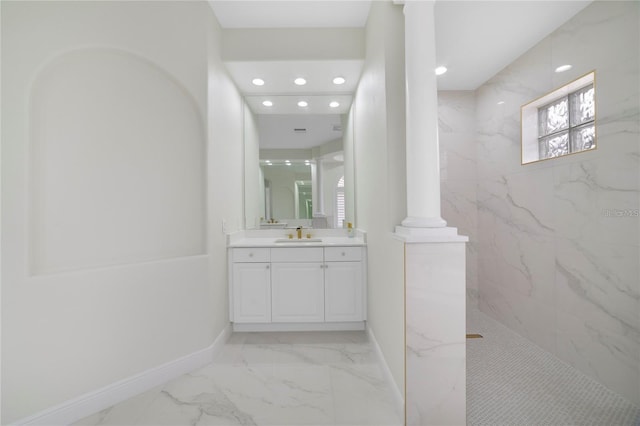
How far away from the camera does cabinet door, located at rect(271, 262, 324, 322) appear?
2.54 meters

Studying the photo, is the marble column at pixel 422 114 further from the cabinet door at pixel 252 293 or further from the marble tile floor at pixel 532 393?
the cabinet door at pixel 252 293

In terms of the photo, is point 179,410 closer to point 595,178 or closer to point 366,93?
point 366,93

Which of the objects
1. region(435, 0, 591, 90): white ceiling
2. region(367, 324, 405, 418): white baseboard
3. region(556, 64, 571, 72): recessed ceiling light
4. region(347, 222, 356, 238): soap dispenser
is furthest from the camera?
region(347, 222, 356, 238): soap dispenser

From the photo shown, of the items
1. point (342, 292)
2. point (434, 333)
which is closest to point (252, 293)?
point (342, 292)

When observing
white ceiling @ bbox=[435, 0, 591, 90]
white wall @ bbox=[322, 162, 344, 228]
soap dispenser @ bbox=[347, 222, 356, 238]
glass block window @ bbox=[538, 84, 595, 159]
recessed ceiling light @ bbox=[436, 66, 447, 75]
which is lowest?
soap dispenser @ bbox=[347, 222, 356, 238]

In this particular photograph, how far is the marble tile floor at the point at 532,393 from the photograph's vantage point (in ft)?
5.11

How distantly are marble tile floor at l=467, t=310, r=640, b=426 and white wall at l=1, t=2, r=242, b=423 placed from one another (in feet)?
6.62

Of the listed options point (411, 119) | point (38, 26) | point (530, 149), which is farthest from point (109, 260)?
point (530, 149)

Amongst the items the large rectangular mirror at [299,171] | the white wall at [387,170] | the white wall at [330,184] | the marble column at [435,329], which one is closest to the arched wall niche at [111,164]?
the large rectangular mirror at [299,171]

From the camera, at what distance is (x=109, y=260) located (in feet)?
5.82

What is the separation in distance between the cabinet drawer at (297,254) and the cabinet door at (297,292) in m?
0.05

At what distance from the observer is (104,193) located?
1.75 meters

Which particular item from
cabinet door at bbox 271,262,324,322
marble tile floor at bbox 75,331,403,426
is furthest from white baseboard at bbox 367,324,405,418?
cabinet door at bbox 271,262,324,322

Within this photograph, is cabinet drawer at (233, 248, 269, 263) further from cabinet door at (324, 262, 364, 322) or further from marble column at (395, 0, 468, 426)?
marble column at (395, 0, 468, 426)
